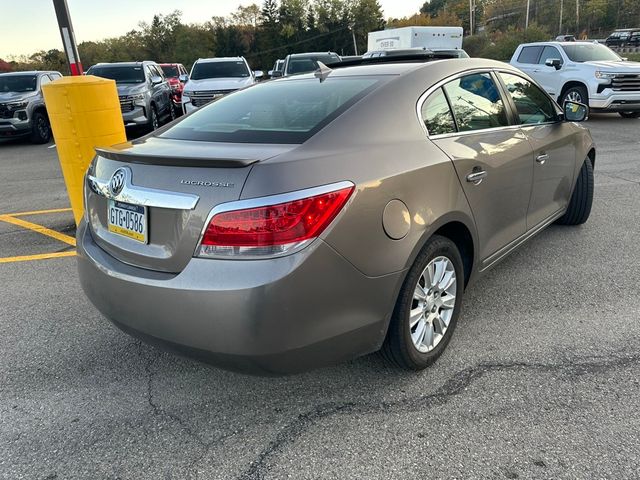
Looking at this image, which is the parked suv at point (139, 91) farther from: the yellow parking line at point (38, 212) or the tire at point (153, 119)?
the yellow parking line at point (38, 212)

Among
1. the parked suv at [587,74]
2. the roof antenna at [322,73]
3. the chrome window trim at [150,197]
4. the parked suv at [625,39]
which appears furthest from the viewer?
the parked suv at [625,39]

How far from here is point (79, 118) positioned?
4574mm

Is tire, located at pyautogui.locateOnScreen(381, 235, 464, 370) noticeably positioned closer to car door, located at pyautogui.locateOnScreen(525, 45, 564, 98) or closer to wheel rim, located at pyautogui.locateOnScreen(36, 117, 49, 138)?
car door, located at pyautogui.locateOnScreen(525, 45, 564, 98)

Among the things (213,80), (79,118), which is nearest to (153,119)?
(213,80)

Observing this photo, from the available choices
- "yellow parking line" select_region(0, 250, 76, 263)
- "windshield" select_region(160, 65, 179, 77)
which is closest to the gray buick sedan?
"yellow parking line" select_region(0, 250, 76, 263)

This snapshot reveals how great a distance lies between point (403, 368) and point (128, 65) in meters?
12.8

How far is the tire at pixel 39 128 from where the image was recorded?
12.4 meters

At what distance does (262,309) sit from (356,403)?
878 millimetres

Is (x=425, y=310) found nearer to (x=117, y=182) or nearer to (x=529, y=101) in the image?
(x=117, y=182)

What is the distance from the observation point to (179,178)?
2.11 metres

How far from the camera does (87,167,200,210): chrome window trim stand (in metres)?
2.04

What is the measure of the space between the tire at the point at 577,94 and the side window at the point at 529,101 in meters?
9.40

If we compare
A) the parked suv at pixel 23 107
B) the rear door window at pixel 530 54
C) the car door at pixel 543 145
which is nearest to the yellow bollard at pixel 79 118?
the car door at pixel 543 145

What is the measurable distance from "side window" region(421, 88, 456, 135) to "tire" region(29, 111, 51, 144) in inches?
486
